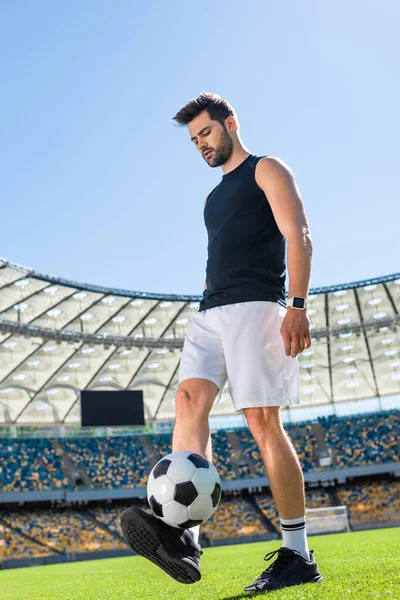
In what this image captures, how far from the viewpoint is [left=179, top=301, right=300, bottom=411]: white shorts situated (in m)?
3.41

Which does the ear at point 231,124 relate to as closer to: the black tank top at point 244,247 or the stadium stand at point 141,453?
the black tank top at point 244,247

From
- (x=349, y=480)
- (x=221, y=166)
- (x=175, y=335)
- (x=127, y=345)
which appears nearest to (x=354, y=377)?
(x=349, y=480)

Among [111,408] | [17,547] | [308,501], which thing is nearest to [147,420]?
[111,408]

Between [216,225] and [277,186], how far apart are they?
462 millimetres

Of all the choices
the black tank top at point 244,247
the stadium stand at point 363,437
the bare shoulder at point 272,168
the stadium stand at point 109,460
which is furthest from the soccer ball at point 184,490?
the stadium stand at point 363,437

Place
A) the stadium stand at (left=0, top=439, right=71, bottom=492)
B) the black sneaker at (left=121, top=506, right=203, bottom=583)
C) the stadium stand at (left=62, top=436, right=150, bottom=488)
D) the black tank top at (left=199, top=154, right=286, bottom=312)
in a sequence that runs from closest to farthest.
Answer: the black sneaker at (left=121, top=506, right=203, bottom=583)
the black tank top at (left=199, top=154, right=286, bottom=312)
the stadium stand at (left=0, top=439, right=71, bottom=492)
the stadium stand at (left=62, top=436, right=150, bottom=488)

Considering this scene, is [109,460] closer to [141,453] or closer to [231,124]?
[141,453]

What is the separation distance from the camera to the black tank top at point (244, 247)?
3674mm

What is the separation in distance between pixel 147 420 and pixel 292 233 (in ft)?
110

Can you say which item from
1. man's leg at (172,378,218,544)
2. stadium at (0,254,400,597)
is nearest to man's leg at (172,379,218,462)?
man's leg at (172,378,218,544)

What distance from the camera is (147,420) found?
3606cm

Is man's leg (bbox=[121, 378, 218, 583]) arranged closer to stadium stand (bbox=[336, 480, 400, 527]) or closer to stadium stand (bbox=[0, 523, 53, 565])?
stadium stand (bbox=[0, 523, 53, 565])

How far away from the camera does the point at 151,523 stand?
3.00 m

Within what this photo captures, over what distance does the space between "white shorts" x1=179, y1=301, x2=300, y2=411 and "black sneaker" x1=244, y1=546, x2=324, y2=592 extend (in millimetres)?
767
